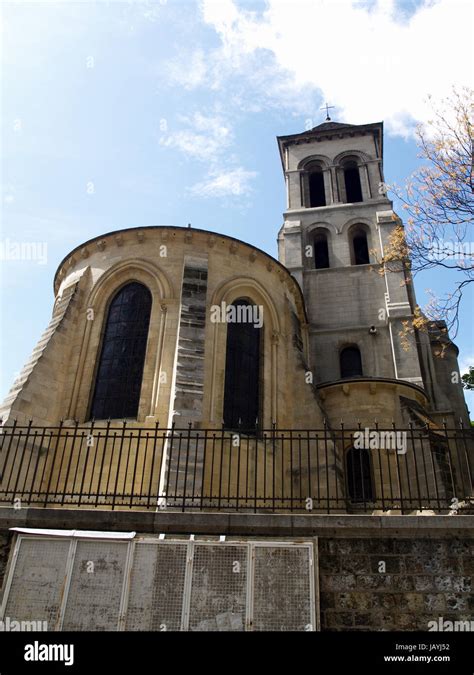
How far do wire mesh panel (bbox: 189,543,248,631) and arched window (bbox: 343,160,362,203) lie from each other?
22.4 meters

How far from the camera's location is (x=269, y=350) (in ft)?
51.8

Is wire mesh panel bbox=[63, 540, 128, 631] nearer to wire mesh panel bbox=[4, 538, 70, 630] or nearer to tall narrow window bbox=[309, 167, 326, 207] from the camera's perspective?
wire mesh panel bbox=[4, 538, 70, 630]

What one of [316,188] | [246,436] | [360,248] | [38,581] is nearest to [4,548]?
[38,581]

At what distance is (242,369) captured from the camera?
14.8m

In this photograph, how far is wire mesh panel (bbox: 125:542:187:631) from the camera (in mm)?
6887

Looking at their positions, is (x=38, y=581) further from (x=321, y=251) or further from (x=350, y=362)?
(x=321, y=251)

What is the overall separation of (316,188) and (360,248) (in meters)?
4.87

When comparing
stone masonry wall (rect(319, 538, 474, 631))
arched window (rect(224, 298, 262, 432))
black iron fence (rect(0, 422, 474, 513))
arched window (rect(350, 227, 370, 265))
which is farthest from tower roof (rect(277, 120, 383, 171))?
stone masonry wall (rect(319, 538, 474, 631))

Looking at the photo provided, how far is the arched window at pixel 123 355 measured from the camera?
13.6 m

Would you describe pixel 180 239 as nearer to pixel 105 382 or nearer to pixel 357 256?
pixel 105 382

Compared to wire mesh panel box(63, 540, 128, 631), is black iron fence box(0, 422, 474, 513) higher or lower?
higher

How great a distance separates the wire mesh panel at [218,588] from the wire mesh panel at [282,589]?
19 cm

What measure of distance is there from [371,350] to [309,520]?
45.0 feet
